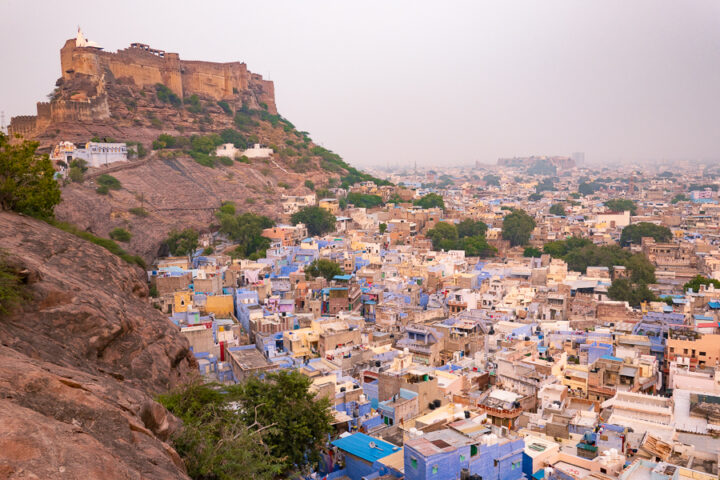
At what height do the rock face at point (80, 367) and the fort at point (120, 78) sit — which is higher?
the fort at point (120, 78)

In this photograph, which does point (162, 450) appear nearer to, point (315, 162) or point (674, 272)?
point (674, 272)

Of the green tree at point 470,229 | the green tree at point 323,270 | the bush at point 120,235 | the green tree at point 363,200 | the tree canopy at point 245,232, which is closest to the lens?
the green tree at point 323,270

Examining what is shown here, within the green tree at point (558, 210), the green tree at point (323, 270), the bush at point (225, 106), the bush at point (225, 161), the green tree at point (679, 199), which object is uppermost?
the bush at point (225, 106)

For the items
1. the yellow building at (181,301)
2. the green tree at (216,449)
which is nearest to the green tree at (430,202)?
the yellow building at (181,301)

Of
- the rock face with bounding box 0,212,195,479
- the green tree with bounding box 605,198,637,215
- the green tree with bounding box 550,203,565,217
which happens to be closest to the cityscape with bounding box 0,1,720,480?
the rock face with bounding box 0,212,195,479

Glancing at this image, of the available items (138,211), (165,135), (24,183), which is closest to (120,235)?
(138,211)

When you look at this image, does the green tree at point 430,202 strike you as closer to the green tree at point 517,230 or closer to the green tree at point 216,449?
the green tree at point 517,230

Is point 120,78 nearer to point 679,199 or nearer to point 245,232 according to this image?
point 245,232
